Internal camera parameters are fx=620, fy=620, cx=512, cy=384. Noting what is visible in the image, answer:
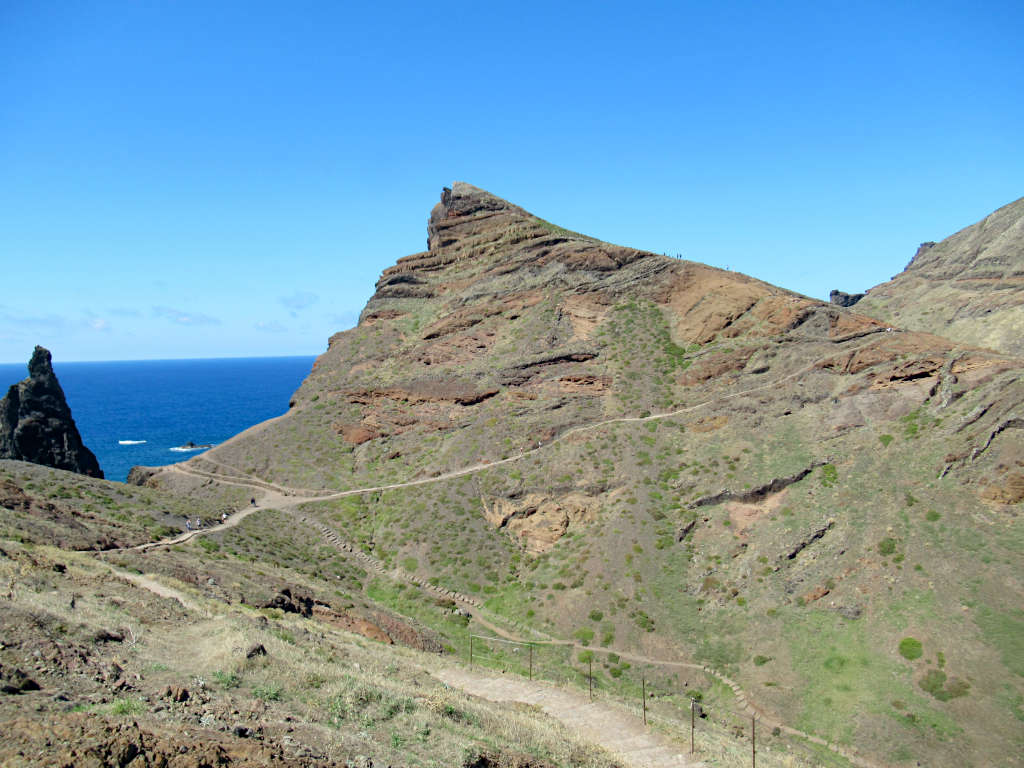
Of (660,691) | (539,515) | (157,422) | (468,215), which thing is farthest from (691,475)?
(157,422)

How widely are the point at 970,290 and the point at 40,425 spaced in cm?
10869

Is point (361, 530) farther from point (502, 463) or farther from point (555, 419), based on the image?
point (555, 419)

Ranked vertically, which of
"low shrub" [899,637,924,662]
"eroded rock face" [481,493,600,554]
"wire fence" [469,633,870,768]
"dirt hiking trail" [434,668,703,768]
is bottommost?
"wire fence" [469,633,870,768]

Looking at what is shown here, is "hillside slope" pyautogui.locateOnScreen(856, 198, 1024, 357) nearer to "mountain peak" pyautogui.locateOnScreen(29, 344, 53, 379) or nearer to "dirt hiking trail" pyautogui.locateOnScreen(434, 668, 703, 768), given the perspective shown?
"dirt hiking trail" pyautogui.locateOnScreen(434, 668, 703, 768)

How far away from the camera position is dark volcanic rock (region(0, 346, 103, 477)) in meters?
51.9

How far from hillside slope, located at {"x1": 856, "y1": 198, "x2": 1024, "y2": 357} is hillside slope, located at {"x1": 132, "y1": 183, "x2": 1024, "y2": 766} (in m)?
38.9

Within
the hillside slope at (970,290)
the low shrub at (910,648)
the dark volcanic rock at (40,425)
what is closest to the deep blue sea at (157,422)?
the dark volcanic rock at (40,425)

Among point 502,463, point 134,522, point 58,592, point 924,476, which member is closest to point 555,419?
point 502,463

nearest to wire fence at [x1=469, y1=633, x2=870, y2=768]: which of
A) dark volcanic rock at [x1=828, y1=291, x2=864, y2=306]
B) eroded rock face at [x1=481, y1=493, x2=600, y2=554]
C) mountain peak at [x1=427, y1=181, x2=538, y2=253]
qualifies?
eroded rock face at [x1=481, y1=493, x2=600, y2=554]

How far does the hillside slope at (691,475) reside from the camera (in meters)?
27.2

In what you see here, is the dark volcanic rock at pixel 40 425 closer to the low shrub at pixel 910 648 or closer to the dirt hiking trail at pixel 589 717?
the dirt hiking trail at pixel 589 717

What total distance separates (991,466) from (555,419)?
26.5 metres

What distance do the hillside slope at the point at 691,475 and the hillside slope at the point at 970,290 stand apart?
38.9 m

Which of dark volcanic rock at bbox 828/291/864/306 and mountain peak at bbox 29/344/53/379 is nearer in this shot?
mountain peak at bbox 29/344/53/379
